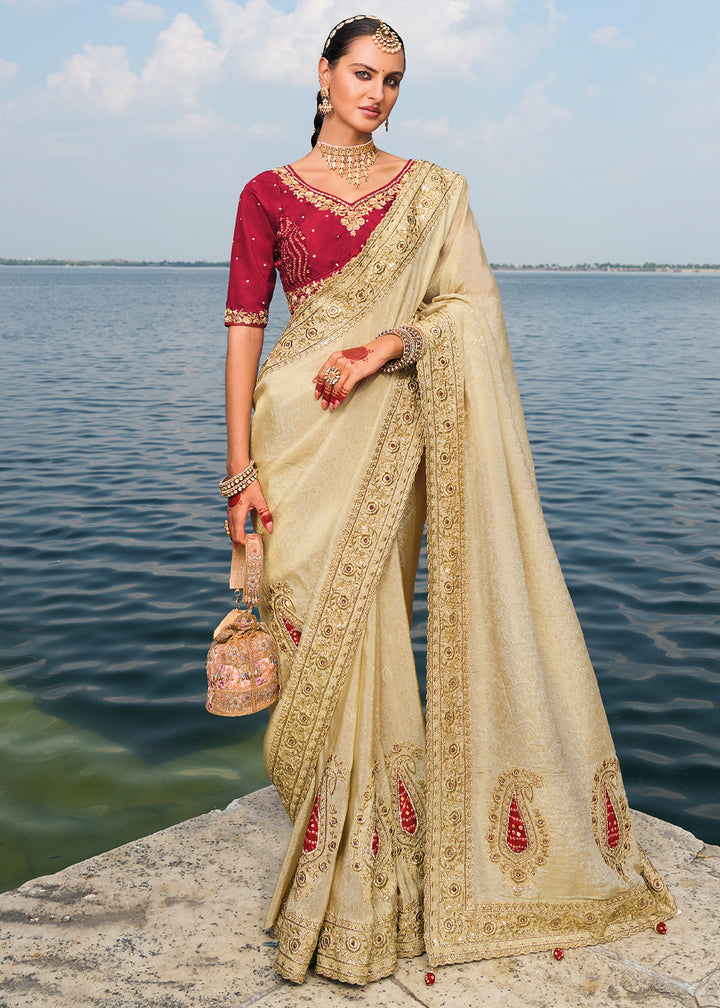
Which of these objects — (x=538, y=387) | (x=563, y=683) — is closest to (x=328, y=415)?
(x=563, y=683)

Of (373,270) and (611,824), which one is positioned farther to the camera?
(611,824)

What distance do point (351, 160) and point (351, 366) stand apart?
645 millimetres

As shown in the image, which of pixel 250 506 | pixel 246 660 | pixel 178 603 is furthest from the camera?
pixel 178 603

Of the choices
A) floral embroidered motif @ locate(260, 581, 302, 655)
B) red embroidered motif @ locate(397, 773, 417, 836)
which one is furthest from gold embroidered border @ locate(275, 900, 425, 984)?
floral embroidered motif @ locate(260, 581, 302, 655)

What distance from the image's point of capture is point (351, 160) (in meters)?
2.81

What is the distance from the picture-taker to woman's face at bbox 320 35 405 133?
2.66m

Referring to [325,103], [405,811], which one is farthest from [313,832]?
[325,103]

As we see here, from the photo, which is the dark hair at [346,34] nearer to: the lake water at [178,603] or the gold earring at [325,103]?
the gold earring at [325,103]

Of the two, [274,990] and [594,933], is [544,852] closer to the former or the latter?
[594,933]

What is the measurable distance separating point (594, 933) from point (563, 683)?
736mm

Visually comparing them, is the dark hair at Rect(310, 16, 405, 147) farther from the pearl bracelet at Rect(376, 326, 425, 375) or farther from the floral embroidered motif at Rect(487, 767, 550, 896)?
the floral embroidered motif at Rect(487, 767, 550, 896)

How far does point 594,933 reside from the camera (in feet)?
9.32

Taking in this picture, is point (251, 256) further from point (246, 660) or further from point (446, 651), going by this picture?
point (446, 651)

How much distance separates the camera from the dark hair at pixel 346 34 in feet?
8.70
